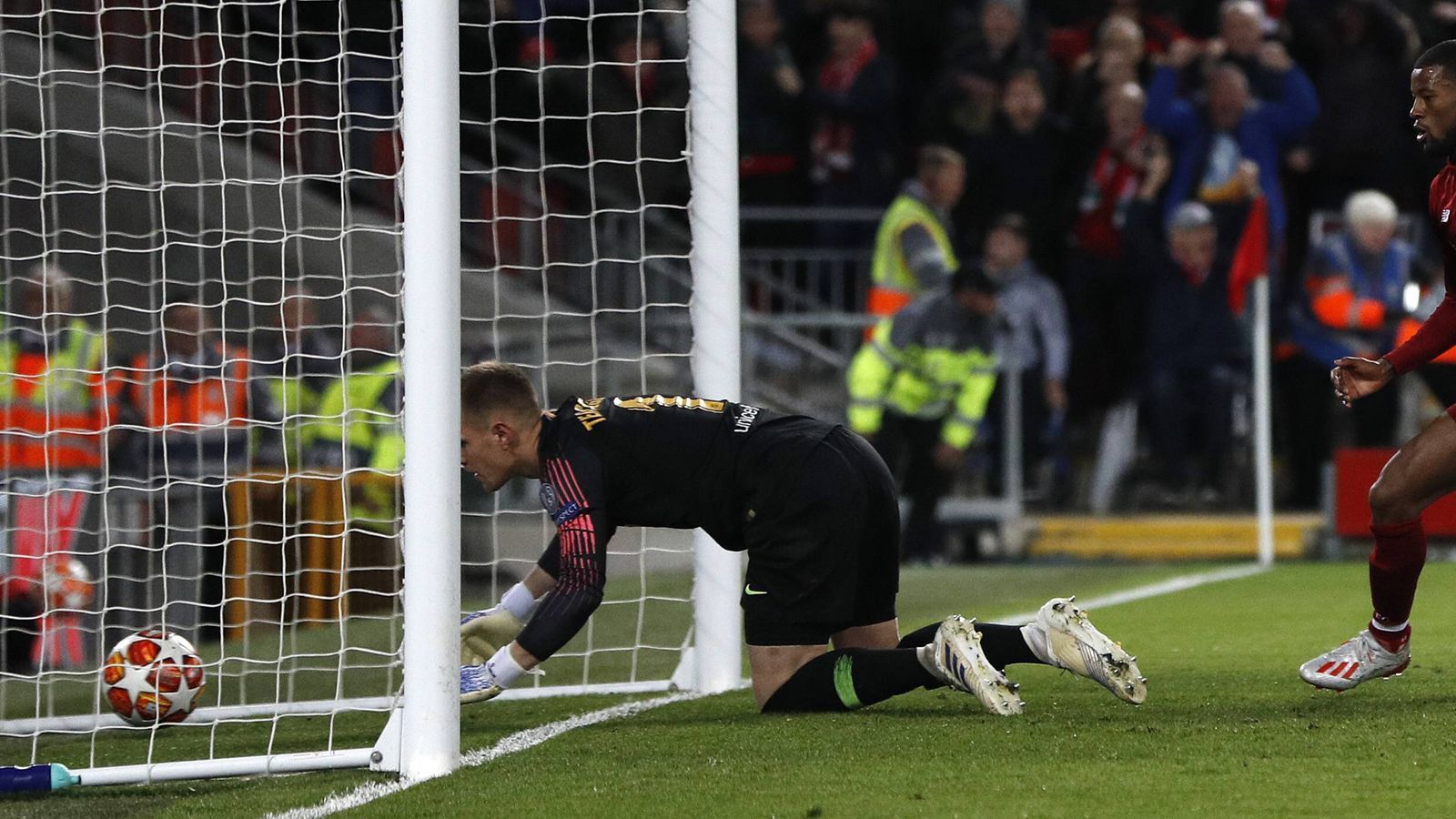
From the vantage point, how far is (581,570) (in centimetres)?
475

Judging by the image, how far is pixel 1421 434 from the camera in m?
5.08

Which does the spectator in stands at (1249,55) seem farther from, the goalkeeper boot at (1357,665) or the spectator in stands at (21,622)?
the spectator in stands at (21,622)

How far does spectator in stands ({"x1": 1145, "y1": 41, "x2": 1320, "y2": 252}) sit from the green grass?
6486 millimetres

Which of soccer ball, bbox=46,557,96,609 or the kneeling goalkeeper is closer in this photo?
the kneeling goalkeeper

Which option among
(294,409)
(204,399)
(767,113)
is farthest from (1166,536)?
(204,399)

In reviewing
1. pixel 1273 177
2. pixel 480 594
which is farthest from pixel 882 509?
pixel 1273 177

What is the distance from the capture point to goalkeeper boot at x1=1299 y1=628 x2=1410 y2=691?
16.8 ft

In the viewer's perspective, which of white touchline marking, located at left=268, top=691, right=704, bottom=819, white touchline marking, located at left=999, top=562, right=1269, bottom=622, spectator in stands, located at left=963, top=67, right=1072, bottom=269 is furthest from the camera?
spectator in stands, located at left=963, top=67, right=1072, bottom=269

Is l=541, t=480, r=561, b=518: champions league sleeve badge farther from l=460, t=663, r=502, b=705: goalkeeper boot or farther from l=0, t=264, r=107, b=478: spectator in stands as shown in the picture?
l=0, t=264, r=107, b=478: spectator in stands

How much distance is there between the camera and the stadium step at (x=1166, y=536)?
11.6m

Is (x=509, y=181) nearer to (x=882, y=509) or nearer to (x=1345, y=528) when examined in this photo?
(x=1345, y=528)

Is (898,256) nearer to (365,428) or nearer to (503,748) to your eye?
(365,428)

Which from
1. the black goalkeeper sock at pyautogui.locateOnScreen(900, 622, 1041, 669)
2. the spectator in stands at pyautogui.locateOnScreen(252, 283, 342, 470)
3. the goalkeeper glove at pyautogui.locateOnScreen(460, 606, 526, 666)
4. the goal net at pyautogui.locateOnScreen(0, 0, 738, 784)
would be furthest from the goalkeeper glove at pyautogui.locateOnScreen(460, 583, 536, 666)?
the spectator in stands at pyautogui.locateOnScreen(252, 283, 342, 470)

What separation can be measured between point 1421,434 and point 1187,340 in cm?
680
